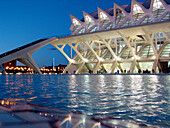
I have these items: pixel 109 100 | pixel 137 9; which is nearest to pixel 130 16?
pixel 137 9

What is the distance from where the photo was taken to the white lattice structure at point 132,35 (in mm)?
33781

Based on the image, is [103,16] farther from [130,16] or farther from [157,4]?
[157,4]

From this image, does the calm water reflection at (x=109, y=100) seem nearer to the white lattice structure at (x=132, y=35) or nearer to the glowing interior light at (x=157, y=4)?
the white lattice structure at (x=132, y=35)

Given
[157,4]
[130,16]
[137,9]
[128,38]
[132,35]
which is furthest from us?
[137,9]

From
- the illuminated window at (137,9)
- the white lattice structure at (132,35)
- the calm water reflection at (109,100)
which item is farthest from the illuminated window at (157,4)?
the calm water reflection at (109,100)

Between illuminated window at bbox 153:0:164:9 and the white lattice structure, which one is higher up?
illuminated window at bbox 153:0:164:9

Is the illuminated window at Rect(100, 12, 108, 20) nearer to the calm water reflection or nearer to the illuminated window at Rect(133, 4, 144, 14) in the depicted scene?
the illuminated window at Rect(133, 4, 144, 14)

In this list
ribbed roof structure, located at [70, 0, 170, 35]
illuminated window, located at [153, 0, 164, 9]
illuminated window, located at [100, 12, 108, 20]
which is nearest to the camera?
ribbed roof structure, located at [70, 0, 170, 35]

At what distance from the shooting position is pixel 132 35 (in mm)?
36312

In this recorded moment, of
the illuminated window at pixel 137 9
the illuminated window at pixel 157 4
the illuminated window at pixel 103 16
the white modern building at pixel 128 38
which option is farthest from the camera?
the illuminated window at pixel 103 16

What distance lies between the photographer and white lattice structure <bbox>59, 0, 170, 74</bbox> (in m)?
33.8

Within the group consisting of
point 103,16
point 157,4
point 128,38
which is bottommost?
point 128,38

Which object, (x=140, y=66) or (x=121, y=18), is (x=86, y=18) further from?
(x=140, y=66)

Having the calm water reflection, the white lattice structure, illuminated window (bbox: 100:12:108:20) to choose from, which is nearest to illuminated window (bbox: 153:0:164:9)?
the white lattice structure
